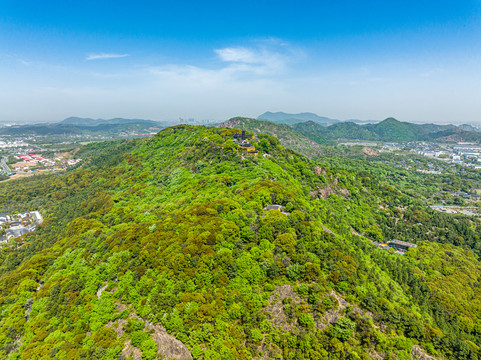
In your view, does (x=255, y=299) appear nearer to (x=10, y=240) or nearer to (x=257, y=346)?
(x=257, y=346)

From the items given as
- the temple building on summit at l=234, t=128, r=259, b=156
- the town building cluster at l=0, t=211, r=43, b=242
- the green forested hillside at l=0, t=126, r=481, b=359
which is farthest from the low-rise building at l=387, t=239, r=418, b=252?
the town building cluster at l=0, t=211, r=43, b=242

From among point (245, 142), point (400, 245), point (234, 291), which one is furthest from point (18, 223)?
point (400, 245)

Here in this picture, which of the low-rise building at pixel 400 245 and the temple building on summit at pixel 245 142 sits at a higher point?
the temple building on summit at pixel 245 142

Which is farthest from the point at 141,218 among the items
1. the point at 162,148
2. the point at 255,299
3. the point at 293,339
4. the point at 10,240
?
the point at 162,148

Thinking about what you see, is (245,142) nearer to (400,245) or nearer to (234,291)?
(400,245)

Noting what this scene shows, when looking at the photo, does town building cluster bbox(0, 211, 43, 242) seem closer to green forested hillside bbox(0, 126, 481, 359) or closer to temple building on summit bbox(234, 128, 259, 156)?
green forested hillside bbox(0, 126, 481, 359)

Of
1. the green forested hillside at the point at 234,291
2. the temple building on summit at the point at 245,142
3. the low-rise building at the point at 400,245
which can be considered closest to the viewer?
the green forested hillside at the point at 234,291

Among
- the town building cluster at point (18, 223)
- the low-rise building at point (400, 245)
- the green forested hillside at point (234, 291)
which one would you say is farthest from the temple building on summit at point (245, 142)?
the town building cluster at point (18, 223)

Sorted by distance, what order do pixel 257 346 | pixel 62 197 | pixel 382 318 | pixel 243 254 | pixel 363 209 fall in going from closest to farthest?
pixel 257 346 < pixel 382 318 < pixel 243 254 < pixel 363 209 < pixel 62 197

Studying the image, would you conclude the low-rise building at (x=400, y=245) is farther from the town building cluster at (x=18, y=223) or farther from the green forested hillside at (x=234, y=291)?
the town building cluster at (x=18, y=223)
